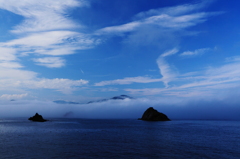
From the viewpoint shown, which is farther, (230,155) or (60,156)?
(230,155)

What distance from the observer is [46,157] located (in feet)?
117

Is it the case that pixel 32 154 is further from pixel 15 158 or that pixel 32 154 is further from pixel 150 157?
pixel 150 157

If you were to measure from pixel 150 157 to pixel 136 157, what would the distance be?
2.81m

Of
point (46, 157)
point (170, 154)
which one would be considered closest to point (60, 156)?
point (46, 157)

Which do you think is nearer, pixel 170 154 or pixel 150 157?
pixel 150 157

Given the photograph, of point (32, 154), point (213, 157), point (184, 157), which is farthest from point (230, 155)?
point (32, 154)

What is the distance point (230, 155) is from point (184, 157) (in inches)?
445

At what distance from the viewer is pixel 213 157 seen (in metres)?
37.2

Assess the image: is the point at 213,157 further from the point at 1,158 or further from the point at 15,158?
the point at 1,158

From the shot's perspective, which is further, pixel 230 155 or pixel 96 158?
pixel 230 155

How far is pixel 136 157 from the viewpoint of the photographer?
119 ft

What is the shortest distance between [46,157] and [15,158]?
18.8 feet

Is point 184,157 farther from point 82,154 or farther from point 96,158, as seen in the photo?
point 82,154

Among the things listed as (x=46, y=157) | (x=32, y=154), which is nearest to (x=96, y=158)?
(x=46, y=157)
